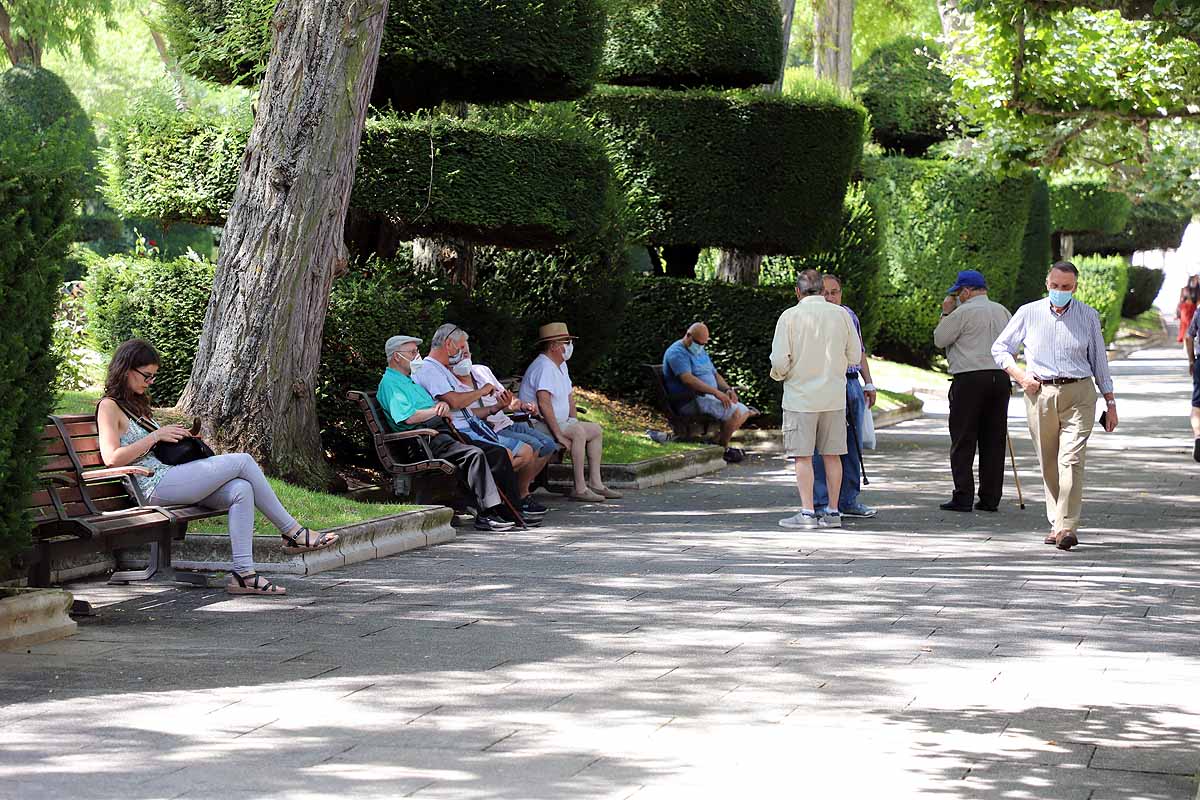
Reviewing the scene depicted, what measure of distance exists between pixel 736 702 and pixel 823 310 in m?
6.11

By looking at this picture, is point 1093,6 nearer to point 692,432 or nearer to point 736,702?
point 692,432

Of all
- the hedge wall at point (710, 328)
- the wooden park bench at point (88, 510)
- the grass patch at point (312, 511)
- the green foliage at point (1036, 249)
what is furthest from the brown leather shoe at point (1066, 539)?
the green foliage at point (1036, 249)

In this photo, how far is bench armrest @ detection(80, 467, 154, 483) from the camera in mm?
8156

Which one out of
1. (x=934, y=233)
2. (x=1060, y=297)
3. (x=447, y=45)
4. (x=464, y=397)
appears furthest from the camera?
→ (x=934, y=233)

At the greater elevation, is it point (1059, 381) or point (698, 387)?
point (1059, 381)

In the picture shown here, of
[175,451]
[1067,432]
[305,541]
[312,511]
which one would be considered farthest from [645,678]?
[1067,432]

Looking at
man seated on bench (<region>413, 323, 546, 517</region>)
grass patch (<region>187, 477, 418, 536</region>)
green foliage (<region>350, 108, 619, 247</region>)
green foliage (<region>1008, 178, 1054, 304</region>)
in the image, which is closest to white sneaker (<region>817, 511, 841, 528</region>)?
man seated on bench (<region>413, 323, 546, 517</region>)

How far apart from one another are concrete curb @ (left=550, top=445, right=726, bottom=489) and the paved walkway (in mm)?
3045

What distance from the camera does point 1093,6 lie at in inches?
505

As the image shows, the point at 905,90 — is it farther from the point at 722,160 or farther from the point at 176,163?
the point at 176,163

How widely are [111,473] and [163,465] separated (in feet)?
1.50

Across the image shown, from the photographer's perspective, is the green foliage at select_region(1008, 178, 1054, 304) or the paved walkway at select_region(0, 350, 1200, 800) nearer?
the paved walkway at select_region(0, 350, 1200, 800)

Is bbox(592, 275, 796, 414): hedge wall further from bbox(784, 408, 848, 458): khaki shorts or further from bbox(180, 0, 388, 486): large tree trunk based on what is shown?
bbox(180, 0, 388, 486): large tree trunk

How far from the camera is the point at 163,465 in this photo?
866cm
